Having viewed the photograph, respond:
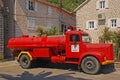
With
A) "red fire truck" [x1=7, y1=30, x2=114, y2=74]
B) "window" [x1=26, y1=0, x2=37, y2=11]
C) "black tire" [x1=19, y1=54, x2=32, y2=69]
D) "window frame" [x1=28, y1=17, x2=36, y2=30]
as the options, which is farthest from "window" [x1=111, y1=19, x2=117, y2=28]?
"black tire" [x1=19, y1=54, x2=32, y2=69]

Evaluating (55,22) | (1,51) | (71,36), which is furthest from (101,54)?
(55,22)

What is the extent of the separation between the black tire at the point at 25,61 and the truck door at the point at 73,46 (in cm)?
338

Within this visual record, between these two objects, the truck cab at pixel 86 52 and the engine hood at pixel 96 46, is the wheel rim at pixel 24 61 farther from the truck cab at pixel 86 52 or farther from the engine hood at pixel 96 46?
the engine hood at pixel 96 46

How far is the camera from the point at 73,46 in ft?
64.6

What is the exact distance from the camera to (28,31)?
125 ft

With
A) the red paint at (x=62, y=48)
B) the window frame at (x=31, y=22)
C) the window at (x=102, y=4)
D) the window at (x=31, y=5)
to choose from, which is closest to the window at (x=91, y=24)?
the window at (x=102, y=4)

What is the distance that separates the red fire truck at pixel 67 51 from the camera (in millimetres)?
18922

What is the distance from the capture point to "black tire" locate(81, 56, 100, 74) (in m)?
18.7

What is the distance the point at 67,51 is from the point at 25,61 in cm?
381

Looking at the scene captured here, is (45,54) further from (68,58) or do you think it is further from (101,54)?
(101,54)

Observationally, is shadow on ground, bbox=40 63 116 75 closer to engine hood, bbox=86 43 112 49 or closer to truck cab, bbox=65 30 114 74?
truck cab, bbox=65 30 114 74

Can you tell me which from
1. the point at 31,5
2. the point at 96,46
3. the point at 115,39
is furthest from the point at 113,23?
the point at 96,46

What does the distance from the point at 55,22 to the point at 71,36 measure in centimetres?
2732

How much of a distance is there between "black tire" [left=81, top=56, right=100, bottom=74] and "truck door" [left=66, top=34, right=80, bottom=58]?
804mm
